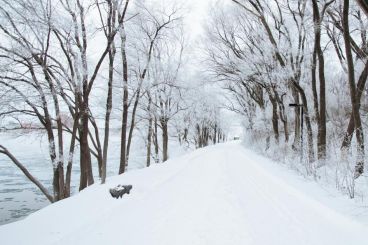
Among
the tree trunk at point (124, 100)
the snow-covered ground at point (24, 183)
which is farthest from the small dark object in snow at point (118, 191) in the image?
the snow-covered ground at point (24, 183)

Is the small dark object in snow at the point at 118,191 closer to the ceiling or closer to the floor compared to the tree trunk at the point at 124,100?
closer to the floor

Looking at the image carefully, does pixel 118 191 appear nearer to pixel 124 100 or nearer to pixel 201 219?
pixel 201 219

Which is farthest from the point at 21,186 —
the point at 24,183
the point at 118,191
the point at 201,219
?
the point at 201,219

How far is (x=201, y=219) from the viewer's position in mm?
5504

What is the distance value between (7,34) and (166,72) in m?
14.1

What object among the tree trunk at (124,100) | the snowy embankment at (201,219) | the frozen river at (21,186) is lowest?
the frozen river at (21,186)

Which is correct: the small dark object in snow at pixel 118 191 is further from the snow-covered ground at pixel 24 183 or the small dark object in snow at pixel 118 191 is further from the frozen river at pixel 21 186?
→ the snow-covered ground at pixel 24 183

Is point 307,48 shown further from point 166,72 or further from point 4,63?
point 4,63

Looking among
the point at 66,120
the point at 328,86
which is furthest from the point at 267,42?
the point at 328,86

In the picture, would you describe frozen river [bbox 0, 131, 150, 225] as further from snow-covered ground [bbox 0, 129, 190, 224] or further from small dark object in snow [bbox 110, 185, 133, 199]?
small dark object in snow [bbox 110, 185, 133, 199]

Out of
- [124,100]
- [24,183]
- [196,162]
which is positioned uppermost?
[124,100]

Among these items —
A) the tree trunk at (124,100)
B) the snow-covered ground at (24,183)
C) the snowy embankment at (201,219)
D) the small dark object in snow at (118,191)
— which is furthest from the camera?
the snow-covered ground at (24,183)

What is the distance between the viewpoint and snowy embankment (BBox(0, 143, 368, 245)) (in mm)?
4570

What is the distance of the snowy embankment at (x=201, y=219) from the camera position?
457 cm
